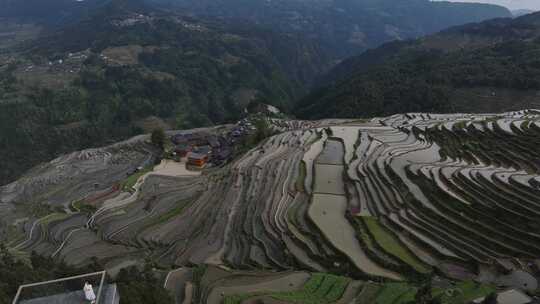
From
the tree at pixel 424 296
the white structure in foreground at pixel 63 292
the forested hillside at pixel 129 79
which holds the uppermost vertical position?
the white structure in foreground at pixel 63 292

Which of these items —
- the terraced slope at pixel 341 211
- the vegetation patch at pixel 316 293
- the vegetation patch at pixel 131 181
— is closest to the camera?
the vegetation patch at pixel 316 293

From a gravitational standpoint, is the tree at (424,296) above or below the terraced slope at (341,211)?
above

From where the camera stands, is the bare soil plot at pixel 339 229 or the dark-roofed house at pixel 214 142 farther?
the dark-roofed house at pixel 214 142

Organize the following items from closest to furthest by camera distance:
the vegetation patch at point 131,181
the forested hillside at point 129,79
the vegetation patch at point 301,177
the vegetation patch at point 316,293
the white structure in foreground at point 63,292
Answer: the white structure in foreground at point 63,292 < the vegetation patch at point 316,293 < the vegetation patch at point 301,177 < the vegetation patch at point 131,181 < the forested hillside at point 129,79

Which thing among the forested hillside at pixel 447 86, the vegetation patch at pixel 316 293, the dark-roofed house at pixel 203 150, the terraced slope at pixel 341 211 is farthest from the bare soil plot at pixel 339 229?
the forested hillside at pixel 447 86

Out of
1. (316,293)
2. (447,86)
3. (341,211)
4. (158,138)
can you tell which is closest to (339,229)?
(341,211)

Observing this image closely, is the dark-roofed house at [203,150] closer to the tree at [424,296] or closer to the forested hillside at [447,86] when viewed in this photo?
the forested hillside at [447,86]

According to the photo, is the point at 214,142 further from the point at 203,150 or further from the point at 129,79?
the point at 129,79

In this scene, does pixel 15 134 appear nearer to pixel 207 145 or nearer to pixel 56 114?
pixel 56 114
